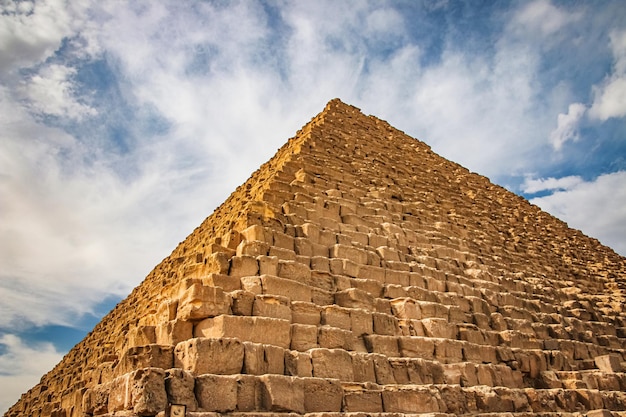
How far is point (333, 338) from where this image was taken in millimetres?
5656

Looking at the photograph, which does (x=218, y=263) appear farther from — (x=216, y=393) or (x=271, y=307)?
(x=216, y=393)

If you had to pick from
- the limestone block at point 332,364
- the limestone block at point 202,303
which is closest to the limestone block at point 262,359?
the limestone block at point 332,364

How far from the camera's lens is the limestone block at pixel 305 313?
5695mm

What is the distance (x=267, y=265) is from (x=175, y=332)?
4.78 feet

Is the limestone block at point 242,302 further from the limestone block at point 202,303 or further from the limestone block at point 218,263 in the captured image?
the limestone block at point 218,263

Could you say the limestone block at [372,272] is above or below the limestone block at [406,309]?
above

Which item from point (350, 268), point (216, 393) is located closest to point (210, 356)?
point (216, 393)

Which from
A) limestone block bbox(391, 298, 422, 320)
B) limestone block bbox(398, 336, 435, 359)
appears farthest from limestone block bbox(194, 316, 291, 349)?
limestone block bbox(391, 298, 422, 320)

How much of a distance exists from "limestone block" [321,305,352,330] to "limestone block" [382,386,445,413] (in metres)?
0.93

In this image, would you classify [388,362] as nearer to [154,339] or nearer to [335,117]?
[154,339]

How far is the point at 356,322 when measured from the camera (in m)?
6.14

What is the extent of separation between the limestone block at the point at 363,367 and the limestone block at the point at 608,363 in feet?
18.6

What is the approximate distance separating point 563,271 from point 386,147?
6379 mm

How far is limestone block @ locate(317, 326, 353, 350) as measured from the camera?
557cm
